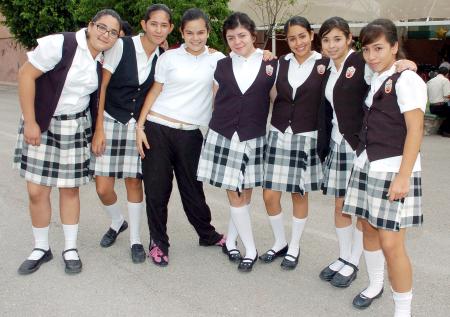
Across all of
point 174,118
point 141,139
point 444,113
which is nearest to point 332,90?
point 174,118

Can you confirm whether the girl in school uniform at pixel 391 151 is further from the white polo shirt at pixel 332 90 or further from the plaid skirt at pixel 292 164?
the plaid skirt at pixel 292 164

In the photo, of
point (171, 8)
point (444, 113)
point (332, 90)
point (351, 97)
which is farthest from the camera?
point (171, 8)

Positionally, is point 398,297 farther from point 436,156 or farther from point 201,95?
point 436,156

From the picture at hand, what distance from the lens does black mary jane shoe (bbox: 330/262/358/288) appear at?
3.46 meters

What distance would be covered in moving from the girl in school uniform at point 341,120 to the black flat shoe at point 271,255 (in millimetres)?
429

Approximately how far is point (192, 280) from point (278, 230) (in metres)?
0.74

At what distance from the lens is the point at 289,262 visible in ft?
12.3

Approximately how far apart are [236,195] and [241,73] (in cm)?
84

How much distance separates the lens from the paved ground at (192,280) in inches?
125

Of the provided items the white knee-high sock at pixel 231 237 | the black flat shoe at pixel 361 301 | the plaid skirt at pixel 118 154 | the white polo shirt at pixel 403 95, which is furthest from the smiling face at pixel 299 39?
the black flat shoe at pixel 361 301

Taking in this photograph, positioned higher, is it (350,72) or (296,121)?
(350,72)

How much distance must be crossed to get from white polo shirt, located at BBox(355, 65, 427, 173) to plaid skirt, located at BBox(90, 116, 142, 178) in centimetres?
171

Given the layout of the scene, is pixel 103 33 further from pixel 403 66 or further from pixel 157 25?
Result: pixel 403 66

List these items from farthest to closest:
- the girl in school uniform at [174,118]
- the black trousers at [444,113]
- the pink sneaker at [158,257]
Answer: the black trousers at [444,113]
the pink sneaker at [158,257]
the girl in school uniform at [174,118]
